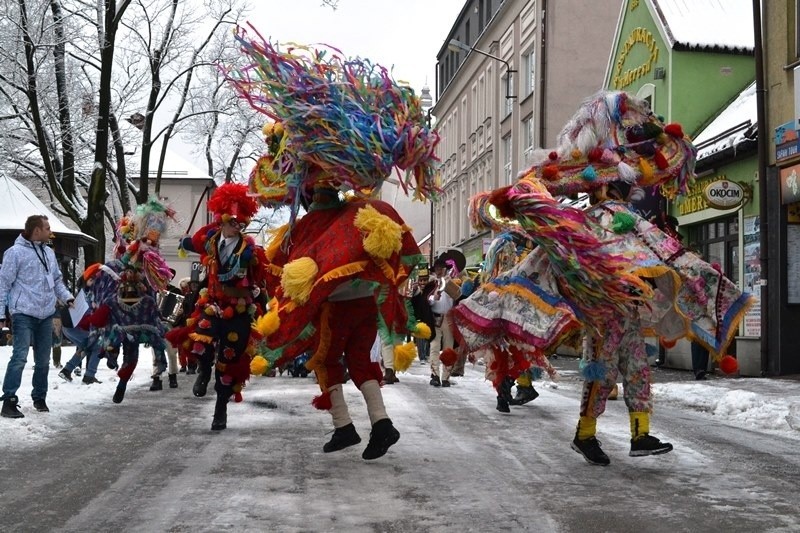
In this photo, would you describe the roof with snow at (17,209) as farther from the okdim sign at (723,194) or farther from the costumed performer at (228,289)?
the costumed performer at (228,289)

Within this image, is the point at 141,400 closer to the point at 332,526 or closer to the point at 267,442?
the point at 267,442

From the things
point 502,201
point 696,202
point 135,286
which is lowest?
point 135,286

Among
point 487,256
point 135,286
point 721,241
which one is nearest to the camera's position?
point 487,256

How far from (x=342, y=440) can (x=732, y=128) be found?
1403 cm

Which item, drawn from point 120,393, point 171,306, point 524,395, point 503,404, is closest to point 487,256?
point 503,404

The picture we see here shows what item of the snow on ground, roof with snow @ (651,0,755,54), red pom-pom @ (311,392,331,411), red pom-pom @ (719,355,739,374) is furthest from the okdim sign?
red pom-pom @ (311,392,331,411)

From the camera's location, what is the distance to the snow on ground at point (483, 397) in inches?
353

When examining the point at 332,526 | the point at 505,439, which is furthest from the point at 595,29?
the point at 332,526

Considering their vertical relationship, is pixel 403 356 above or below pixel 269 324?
below

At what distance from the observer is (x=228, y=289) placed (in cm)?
901

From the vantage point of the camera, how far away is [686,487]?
19.7 ft

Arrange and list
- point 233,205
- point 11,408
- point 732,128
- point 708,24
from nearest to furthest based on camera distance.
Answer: point 233,205
point 11,408
point 732,128
point 708,24

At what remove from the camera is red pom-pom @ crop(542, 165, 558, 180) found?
726 cm

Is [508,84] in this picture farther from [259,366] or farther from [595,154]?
[259,366]
